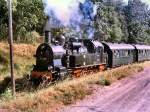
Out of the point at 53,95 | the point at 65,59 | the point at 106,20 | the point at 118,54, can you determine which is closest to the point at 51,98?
the point at 53,95

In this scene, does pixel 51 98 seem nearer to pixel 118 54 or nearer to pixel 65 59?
pixel 65 59

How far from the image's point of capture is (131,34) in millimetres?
77500

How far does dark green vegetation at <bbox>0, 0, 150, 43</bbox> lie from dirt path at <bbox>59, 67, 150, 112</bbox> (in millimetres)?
19595

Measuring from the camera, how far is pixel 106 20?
64.6 m

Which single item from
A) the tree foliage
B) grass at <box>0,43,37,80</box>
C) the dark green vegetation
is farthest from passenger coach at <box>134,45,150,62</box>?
the tree foliage

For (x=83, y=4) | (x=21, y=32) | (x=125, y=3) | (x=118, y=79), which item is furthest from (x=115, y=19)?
(x=118, y=79)

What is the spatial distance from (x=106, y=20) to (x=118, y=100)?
1915 inches

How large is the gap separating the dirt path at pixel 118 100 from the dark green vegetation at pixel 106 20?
19.6 m

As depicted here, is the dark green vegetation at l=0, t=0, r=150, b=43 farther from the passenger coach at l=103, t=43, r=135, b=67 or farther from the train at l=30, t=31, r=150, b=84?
the train at l=30, t=31, r=150, b=84

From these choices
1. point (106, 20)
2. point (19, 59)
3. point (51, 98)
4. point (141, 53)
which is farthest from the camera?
point (106, 20)

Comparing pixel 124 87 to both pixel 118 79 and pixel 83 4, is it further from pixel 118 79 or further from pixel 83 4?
pixel 83 4

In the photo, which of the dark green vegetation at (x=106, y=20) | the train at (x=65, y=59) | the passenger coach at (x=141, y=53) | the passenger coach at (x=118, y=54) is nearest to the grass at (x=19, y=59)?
the dark green vegetation at (x=106, y=20)

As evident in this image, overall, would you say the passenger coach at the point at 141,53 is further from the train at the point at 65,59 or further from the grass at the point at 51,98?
the grass at the point at 51,98

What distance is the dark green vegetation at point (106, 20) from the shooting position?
4109 cm
